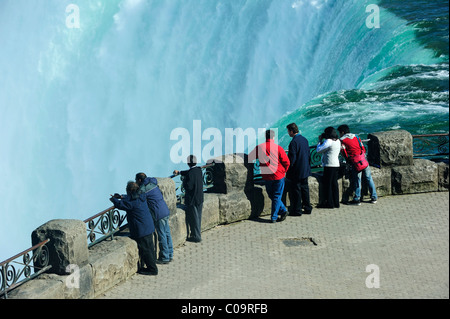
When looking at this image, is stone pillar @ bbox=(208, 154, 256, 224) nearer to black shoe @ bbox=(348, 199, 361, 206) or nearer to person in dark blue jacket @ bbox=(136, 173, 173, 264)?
person in dark blue jacket @ bbox=(136, 173, 173, 264)

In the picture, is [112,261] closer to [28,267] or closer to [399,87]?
[28,267]

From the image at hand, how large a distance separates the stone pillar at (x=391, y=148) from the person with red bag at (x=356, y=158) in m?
0.46

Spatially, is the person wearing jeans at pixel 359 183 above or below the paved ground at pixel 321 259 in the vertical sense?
above

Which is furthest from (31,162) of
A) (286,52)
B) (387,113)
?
(387,113)

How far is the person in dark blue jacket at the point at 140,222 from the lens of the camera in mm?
7852

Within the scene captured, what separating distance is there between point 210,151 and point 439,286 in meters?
29.8

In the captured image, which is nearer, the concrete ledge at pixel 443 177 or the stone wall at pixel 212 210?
the stone wall at pixel 212 210

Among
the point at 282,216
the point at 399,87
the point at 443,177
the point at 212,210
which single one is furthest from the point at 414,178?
the point at 399,87

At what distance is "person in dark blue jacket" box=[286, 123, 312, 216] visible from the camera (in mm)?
9680

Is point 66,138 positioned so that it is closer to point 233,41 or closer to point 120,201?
point 233,41

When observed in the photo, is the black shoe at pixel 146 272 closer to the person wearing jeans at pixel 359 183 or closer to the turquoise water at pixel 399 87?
the person wearing jeans at pixel 359 183

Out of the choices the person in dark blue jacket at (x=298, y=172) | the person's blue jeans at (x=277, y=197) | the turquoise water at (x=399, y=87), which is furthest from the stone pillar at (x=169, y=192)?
the turquoise water at (x=399, y=87)

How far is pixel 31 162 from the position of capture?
4353 centimetres

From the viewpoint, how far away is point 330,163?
9.82 m
